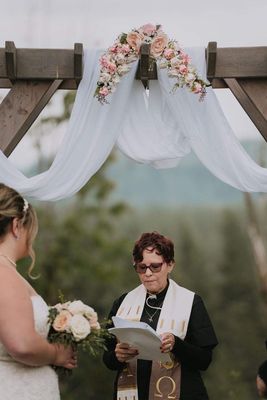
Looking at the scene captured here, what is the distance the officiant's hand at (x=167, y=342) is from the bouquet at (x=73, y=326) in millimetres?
703

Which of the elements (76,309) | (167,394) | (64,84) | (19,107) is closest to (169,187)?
(64,84)

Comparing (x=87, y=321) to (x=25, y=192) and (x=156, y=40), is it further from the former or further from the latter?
(x=156, y=40)

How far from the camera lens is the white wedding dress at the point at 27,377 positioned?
3.17m

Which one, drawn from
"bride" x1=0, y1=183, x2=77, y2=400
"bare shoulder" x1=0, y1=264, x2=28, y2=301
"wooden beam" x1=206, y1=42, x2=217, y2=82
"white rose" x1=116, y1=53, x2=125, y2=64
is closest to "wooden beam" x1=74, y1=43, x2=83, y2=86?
"white rose" x1=116, y1=53, x2=125, y2=64

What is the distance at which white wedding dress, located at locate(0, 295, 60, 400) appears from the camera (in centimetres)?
317

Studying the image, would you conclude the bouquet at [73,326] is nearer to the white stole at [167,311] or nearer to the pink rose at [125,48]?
the white stole at [167,311]

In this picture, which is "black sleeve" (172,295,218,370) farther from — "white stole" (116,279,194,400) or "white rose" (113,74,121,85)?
"white rose" (113,74,121,85)

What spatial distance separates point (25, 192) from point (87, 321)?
1679 mm

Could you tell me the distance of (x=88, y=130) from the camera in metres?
4.92

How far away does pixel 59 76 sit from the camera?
4.88 m

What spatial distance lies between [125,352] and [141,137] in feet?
4.70

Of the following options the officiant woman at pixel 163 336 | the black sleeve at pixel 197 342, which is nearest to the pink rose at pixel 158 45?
the officiant woman at pixel 163 336

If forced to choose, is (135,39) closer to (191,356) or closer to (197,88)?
(197,88)

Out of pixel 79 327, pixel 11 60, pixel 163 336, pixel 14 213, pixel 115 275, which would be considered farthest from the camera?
pixel 115 275
